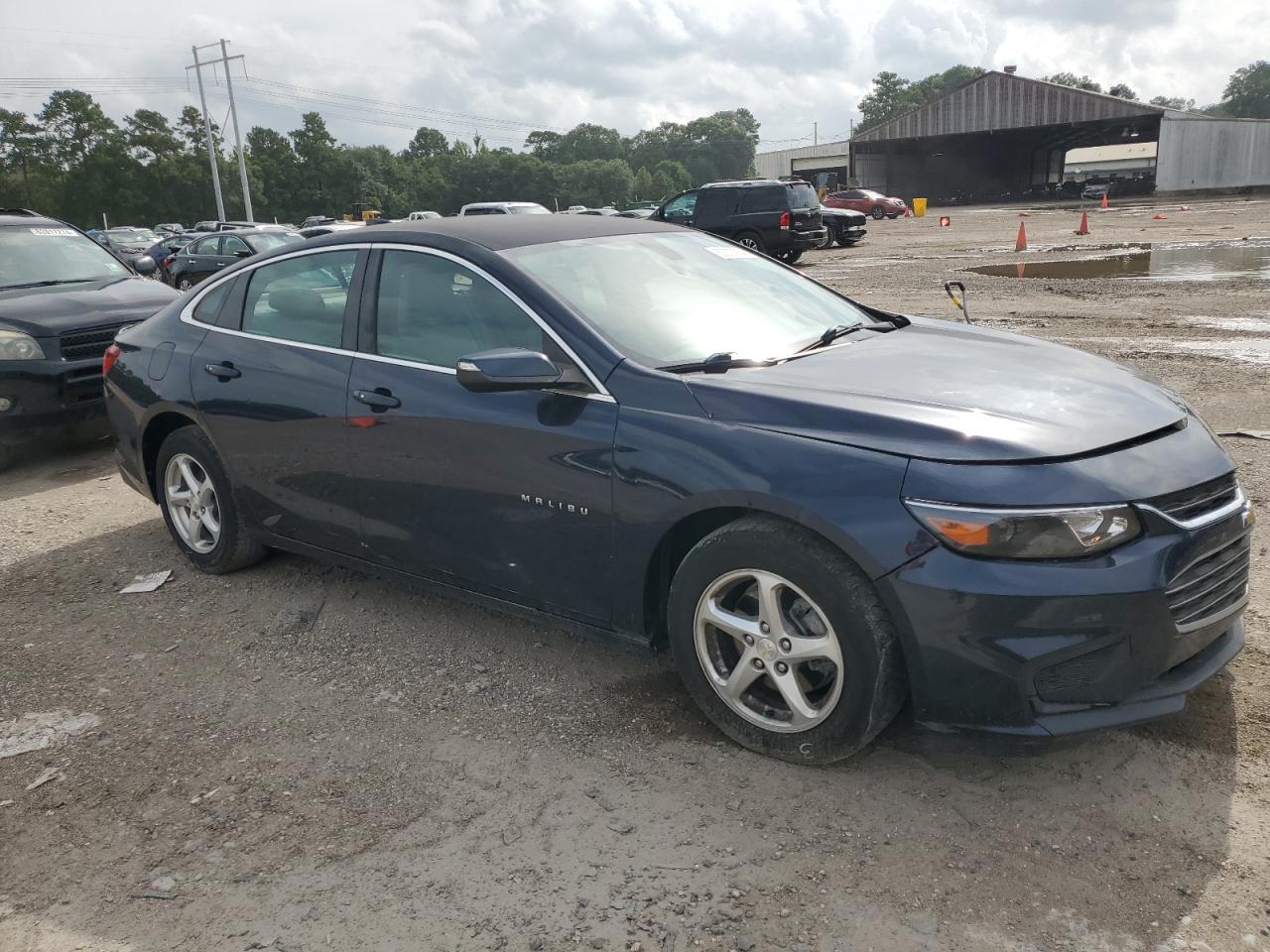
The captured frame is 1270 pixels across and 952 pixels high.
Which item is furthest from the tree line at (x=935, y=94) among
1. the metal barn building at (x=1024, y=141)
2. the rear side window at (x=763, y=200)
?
the rear side window at (x=763, y=200)

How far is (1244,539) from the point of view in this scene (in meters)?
2.99

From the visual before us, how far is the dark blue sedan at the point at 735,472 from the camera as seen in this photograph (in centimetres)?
267

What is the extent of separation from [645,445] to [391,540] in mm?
1334

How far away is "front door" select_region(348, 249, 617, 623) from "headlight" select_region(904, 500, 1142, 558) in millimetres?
1157

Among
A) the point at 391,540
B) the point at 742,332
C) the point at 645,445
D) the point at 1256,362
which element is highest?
the point at 742,332

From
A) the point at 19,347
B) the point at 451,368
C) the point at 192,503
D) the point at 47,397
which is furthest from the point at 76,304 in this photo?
the point at 451,368

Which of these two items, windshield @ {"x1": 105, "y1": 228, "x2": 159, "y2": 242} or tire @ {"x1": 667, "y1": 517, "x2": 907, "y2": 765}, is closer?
tire @ {"x1": 667, "y1": 517, "x2": 907, "y2": 765}

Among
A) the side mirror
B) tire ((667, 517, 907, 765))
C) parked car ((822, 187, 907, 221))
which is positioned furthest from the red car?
tire ((667, 517, 907, 765))

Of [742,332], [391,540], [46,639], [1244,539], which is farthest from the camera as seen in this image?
[46,639]

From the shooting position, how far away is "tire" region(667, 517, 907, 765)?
111 inches

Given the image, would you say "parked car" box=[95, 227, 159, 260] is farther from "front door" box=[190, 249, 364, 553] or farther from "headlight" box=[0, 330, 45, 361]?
"front door" box=[190, 249, 364, 553]

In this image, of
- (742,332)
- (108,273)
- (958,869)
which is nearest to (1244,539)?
(958,869)

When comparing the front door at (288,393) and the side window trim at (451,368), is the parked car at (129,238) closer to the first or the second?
the front door at (288,393)

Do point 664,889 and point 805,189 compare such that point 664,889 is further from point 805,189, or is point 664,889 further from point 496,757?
point 805,189
